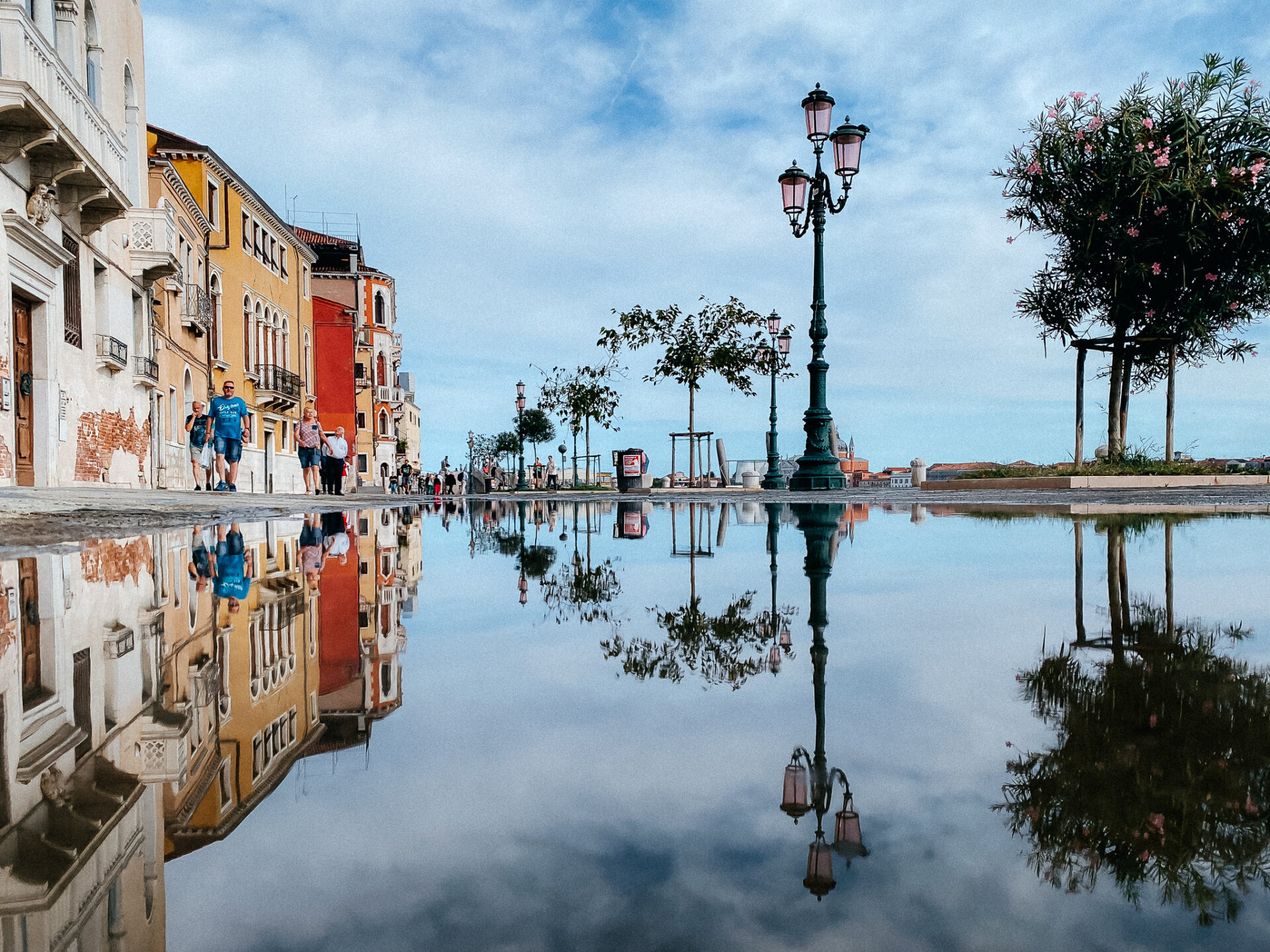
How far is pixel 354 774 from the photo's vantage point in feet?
3.93

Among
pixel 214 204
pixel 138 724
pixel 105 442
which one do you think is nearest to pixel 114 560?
pixel 138 724

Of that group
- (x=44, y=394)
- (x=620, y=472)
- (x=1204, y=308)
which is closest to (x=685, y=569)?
(x=44, y=394)

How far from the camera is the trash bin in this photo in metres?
30.1

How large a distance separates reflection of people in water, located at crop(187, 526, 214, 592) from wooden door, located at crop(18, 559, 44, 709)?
0.52 metres

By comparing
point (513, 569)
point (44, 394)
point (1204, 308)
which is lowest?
point (513, 569)

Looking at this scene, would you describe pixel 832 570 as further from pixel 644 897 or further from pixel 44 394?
pixel 44 394

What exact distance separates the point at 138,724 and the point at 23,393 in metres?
15.1

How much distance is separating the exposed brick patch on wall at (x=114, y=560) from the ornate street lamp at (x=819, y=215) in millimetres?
13767

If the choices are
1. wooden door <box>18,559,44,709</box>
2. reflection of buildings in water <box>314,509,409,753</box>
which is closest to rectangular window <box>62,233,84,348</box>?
reflection of buildings in water <box>314,509,409,753</box>

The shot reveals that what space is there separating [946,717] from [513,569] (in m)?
3.05

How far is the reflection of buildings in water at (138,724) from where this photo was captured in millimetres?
828

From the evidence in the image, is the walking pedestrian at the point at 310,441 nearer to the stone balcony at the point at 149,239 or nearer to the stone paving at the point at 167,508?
the stone paving at the point at 167,508

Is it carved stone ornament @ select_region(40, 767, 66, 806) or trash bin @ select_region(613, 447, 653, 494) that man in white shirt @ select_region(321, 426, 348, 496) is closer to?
trash bin @ select_region(613, 447, 653, 494)

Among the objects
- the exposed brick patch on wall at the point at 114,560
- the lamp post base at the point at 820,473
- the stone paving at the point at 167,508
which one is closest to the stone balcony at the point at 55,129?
the stone paving at the point at 167,508
